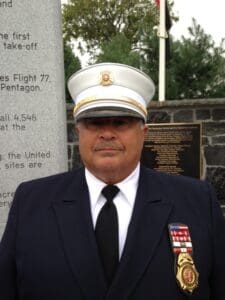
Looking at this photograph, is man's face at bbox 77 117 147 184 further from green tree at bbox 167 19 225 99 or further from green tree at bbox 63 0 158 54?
green tree at bbox 63 0 158 54

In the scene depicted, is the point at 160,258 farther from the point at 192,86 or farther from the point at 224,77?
the point at 224,77

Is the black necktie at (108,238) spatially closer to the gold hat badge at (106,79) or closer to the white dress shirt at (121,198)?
the white dress shirt at (121,198)

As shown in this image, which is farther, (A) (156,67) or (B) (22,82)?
(A) (156,67)

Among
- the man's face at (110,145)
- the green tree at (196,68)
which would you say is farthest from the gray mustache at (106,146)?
the green tree at (196,68)

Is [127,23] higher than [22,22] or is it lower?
higher

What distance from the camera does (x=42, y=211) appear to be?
191 cm

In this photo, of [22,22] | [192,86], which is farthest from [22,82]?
[192,86]

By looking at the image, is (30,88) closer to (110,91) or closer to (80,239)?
(110,91)

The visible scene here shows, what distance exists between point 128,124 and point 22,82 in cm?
160

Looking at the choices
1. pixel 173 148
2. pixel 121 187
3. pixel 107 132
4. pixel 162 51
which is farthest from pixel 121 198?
pixel 162 51

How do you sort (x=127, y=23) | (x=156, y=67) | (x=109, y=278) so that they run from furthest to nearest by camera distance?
(x=127, y=23), (x=156, y=67), (x=109, y=278)

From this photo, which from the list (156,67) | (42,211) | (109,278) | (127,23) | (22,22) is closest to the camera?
(109,278)

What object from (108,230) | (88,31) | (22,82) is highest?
(88,31)

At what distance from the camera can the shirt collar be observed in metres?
1.87
